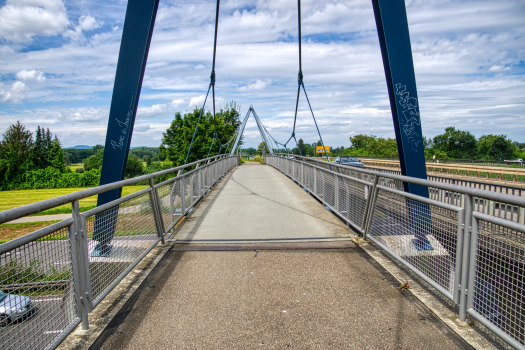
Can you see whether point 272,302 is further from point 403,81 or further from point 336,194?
point 403,81

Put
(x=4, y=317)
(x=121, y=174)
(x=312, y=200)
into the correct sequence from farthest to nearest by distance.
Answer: (x=312, y=200)
(x=121, y=174)
(x=4, y=317)

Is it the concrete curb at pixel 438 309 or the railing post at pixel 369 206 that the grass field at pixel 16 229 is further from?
the concrete curb at pixel 438 309

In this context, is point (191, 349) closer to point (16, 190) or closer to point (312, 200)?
point (312, 200)

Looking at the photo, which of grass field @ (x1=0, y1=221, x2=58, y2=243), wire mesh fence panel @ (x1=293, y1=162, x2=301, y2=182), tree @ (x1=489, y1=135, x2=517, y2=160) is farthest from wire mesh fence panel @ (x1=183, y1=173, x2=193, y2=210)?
tree @ (x1=489, y1=135, x2=517, y2=160)

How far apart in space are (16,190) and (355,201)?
278 feet

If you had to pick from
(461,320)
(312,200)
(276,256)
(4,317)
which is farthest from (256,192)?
(4,317)

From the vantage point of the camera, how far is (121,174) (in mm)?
5465

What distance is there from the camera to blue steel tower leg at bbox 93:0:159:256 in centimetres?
548

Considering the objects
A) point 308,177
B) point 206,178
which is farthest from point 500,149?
point 206,178

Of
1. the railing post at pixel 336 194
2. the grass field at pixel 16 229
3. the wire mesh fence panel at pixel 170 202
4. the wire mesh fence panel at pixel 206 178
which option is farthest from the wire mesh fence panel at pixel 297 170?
the grass field at pixel 16 229

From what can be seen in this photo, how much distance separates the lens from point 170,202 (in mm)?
5930

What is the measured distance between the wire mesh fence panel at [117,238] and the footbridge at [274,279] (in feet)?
0.06

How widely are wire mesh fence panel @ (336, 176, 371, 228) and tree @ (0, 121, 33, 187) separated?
84.5 meters

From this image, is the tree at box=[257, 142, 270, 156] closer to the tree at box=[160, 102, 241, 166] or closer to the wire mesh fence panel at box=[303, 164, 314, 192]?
the tree at box=[160, 102, 241, 166]
